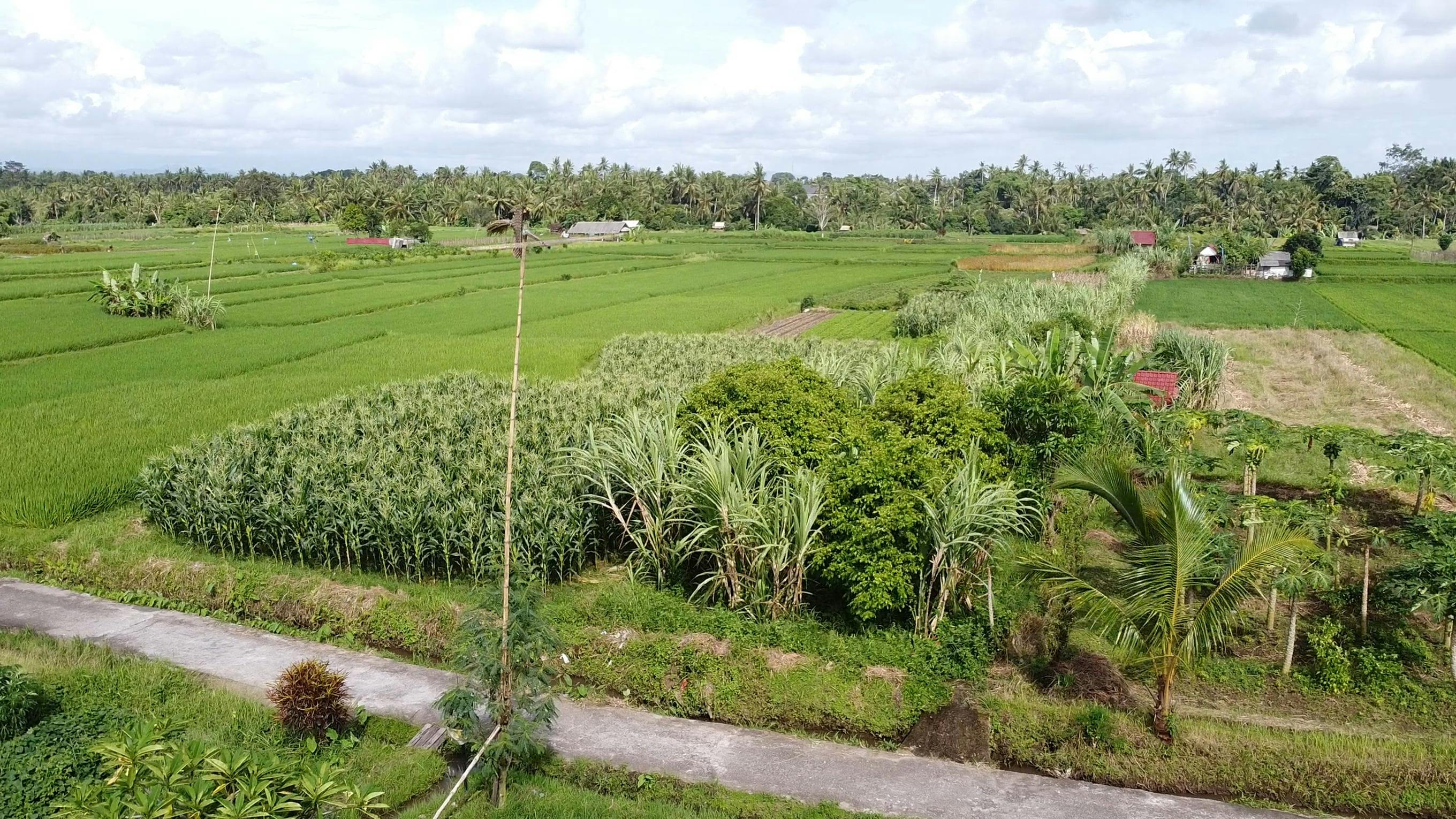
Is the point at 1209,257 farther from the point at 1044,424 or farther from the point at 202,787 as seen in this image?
the point at 202,787

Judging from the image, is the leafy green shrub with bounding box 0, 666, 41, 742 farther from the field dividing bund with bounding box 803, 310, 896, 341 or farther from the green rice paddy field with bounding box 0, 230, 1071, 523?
the field dividing bund with bounding box 803, 310, 896, 341

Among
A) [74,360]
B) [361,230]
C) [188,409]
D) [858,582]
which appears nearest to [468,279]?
[74,360]

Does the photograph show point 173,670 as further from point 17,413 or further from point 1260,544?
point 17,413

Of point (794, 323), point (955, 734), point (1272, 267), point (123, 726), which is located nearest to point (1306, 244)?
point (1272, 267)

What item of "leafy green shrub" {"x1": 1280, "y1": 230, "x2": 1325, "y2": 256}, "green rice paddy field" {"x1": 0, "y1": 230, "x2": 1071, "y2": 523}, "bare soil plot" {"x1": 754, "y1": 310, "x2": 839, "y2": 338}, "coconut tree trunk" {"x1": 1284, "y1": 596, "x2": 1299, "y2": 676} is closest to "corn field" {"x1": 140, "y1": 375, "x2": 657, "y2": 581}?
"green rice paddy field" {"x1": 0, "y1": 230, "x2": 1071, "y2": 523}

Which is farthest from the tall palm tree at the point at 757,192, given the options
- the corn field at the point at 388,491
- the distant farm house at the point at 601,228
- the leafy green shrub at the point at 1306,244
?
the corn field at the point at 388,491

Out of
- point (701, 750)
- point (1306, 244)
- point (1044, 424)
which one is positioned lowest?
point (701, 750)

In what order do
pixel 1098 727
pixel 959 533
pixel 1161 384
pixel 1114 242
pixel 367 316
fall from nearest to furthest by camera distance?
pixel 1098 727, pixel 959 533, pixel 1161 384, pixel 367 316, pixel 1114 242
